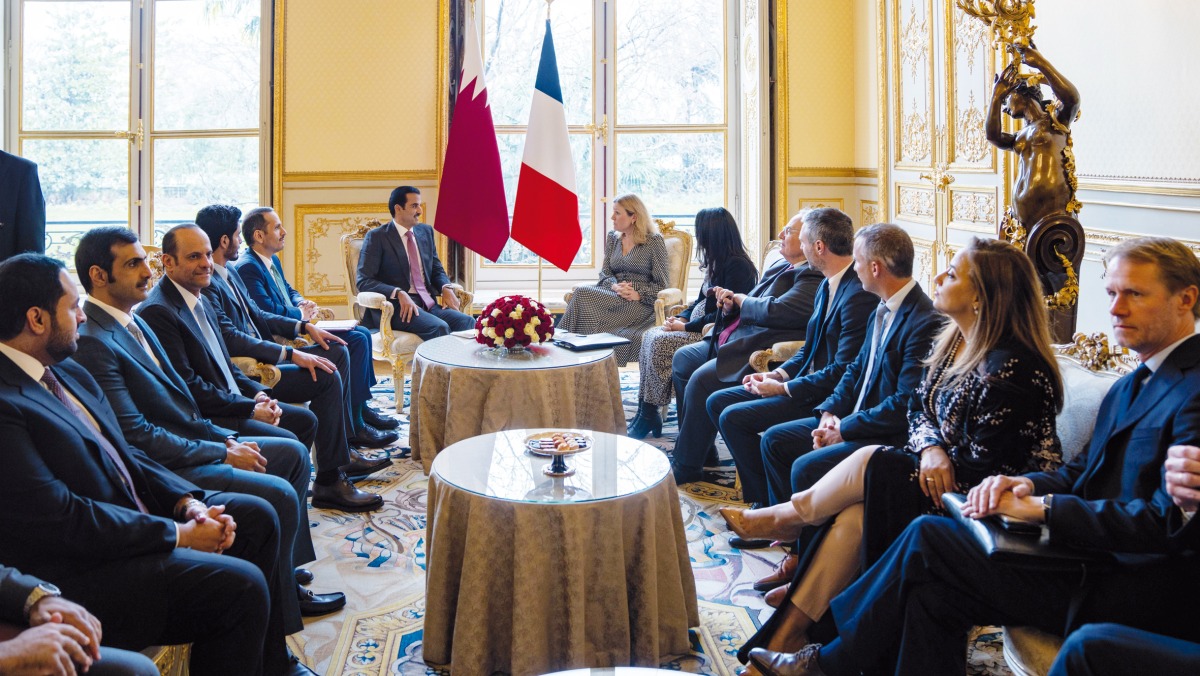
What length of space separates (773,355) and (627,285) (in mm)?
1703

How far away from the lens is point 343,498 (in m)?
4.32

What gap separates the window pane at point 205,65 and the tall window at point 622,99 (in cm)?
192

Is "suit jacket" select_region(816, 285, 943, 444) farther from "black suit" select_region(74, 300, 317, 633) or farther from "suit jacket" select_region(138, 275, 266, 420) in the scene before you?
"suit jacket" select_region(138, 275, 266, 420)

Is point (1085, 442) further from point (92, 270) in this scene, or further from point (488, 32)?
point (488, 32)

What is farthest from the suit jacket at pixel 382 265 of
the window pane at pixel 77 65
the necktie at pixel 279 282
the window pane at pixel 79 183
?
the window pane at pixel 77 65

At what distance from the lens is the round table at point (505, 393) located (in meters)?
4.38

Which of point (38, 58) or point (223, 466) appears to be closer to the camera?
point (223, 466)

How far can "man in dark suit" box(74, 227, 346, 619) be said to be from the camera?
9.34ft

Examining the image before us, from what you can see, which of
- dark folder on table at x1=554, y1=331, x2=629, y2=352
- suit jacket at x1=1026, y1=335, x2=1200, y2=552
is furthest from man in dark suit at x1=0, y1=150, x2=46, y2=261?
suit jacket at x1=1026, y1=335, x2=1200, y2=552

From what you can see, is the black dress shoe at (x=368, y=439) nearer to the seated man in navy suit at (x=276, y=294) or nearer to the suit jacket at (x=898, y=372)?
the seated man in navy suit at (x=276, y=294)

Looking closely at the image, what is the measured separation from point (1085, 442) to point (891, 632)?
77 cm

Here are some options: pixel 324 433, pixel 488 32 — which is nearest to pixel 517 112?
pixel 488 32

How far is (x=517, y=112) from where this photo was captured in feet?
27.2

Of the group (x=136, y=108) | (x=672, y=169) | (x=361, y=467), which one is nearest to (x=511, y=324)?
(x=361, y=467)
